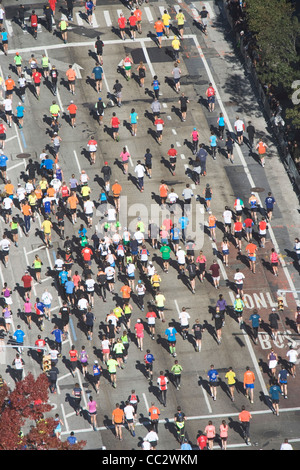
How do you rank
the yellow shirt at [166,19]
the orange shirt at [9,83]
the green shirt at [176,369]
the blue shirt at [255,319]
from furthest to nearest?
the yellow shirt at [166,19]
the orange shirt at [9,83]
the blue shirt at [255,319]
the green shirt at [176,369]

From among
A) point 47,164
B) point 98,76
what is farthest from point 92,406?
point 98,76

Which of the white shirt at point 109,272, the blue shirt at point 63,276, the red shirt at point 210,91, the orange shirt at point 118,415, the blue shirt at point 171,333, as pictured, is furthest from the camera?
the red shirt at point 210,91

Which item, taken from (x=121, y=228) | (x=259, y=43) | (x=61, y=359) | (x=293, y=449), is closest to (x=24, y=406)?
(x=61, y=359)

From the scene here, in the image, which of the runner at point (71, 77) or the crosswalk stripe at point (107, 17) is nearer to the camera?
the runner at point (71, 77)

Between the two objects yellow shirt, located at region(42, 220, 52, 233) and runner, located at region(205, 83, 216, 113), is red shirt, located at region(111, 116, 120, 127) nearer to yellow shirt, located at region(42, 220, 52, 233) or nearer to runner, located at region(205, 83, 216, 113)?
runner, located at region(205, 83, 216, 113)

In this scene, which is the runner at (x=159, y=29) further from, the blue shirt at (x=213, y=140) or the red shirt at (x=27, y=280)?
the red shirt at (x=27, y=280)

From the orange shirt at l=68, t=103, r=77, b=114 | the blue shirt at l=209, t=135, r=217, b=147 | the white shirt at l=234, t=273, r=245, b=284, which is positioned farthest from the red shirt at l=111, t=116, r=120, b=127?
the white shirt at l=234, t=273, r=245, b=284

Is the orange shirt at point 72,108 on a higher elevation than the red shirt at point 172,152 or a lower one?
higher

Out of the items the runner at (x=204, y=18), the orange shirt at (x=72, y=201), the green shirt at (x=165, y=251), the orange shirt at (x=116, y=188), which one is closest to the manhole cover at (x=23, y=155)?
the orange shirt at (x=72, y=201)
